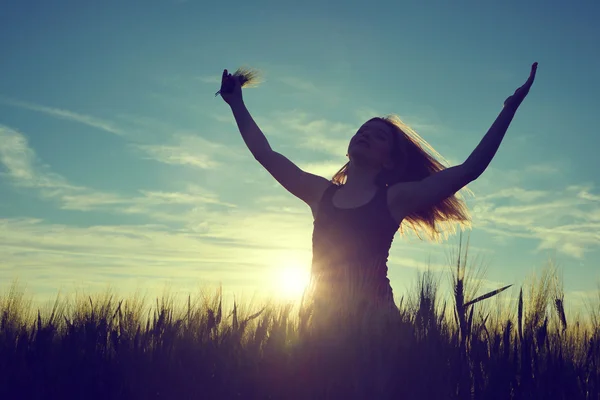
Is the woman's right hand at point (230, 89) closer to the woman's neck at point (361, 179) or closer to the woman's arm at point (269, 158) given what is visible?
the woman's arm at point (269, 158)

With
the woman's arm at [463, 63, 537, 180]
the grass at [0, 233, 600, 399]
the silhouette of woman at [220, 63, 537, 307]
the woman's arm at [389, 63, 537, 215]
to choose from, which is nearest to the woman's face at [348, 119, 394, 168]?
the silhouette of woman at [220, 63, 537, 307]

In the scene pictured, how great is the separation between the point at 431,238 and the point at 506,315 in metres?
2.14

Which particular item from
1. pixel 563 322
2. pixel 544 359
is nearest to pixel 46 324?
pixel 544 359

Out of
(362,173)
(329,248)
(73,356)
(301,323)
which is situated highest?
(362,173)

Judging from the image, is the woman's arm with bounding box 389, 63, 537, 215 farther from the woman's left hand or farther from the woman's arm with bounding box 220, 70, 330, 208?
the woman's arm with bounding box 220, 70, 330, 208

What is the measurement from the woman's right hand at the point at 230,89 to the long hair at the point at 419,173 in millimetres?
1038

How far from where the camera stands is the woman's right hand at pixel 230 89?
4.68 metres

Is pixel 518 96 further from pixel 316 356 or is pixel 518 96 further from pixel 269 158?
pixel 316 356

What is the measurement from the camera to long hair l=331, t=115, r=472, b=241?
479 cm

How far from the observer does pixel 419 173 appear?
4.91 m

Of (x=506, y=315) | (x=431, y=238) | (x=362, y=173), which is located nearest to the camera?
(x=506, y=315)

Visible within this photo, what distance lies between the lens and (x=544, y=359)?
2.54 meters

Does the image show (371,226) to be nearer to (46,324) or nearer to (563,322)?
(563,322)

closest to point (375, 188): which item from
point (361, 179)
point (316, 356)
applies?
point (361, 179)
